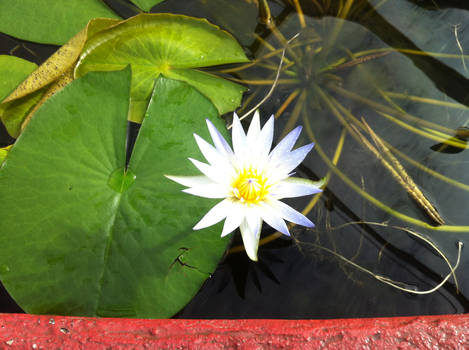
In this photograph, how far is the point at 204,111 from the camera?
1.45 m

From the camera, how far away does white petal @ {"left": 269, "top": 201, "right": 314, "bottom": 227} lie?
3.61 ft

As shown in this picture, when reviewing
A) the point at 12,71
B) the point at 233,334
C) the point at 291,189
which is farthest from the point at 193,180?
the point at 12,71

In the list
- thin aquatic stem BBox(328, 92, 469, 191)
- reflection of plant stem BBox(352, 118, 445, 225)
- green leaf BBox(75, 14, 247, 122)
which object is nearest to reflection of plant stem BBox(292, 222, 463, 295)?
reflection of plant stem BBox(352, 118, 445, 225)

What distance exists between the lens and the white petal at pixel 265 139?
1.21 meters

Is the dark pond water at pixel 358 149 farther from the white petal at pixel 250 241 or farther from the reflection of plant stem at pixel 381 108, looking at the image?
the white petal at pixel 250 241

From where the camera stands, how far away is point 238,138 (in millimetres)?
1209

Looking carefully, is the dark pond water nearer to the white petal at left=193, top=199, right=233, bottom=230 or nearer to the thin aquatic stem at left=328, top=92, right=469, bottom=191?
the thin aquatic stem at left=328, top=92, right=469, bottom=191

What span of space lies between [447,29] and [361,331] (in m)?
1.70

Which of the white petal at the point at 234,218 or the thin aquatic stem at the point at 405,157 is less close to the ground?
the thin aquatic stem at the point at 405,157

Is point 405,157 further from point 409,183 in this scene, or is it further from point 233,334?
point 233,334

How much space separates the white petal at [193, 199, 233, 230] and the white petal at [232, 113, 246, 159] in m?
0.16

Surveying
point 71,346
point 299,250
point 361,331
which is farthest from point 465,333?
point 71,346

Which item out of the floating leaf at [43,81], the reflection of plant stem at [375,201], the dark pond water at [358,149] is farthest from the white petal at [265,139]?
the floating leaf at [43,81]

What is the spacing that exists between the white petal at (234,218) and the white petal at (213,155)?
13cm
